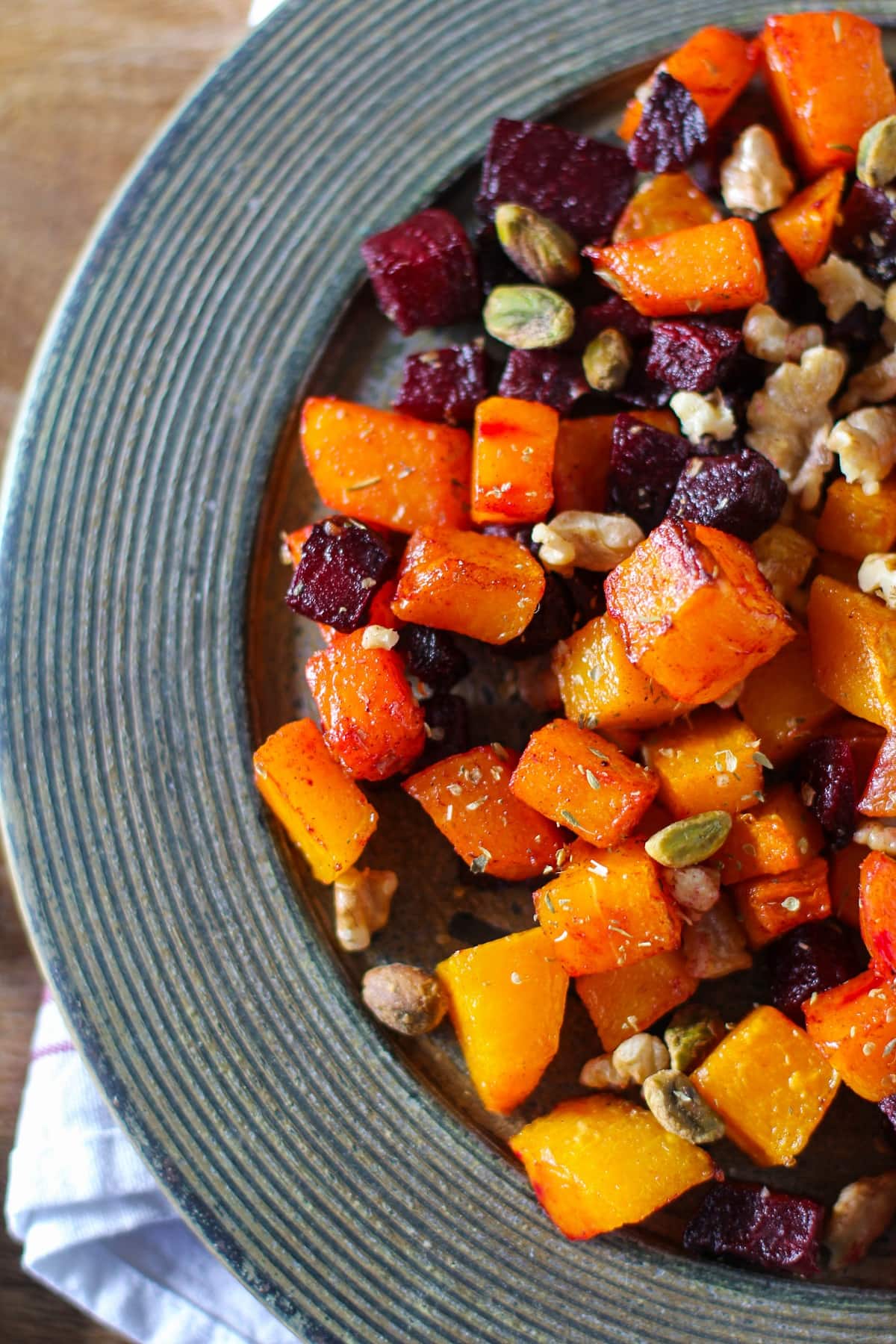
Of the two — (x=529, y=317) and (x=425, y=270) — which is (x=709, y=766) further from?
(x=425, y=270)

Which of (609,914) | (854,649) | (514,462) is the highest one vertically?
(514,462)

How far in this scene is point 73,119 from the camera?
240 centimetres

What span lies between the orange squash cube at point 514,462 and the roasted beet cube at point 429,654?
0.67 feet

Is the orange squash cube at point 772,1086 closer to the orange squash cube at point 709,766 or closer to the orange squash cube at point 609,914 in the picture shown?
the orange squash cube at point 609,914

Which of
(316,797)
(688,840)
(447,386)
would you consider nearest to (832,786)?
(688,840)

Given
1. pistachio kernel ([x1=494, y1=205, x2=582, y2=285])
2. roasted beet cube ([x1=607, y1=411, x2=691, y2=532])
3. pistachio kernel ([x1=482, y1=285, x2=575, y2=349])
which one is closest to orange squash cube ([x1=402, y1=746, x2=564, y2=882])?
roasted beet cube ([x1=607, y1=411, x2=691, y2=532])

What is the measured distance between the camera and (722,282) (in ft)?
5.75

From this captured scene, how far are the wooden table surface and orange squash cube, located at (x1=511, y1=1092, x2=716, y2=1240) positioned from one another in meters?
1.75

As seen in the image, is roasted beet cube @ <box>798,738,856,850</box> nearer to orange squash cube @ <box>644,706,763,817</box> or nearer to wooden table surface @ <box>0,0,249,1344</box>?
orange squash cube @ <box>644,706,763,817</box>

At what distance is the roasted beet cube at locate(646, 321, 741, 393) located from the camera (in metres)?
1.76

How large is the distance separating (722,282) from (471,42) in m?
0.71

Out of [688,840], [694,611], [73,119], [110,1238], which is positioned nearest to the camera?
[694,611]

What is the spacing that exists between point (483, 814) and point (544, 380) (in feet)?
2.31

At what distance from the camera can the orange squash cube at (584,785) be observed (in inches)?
66.0
